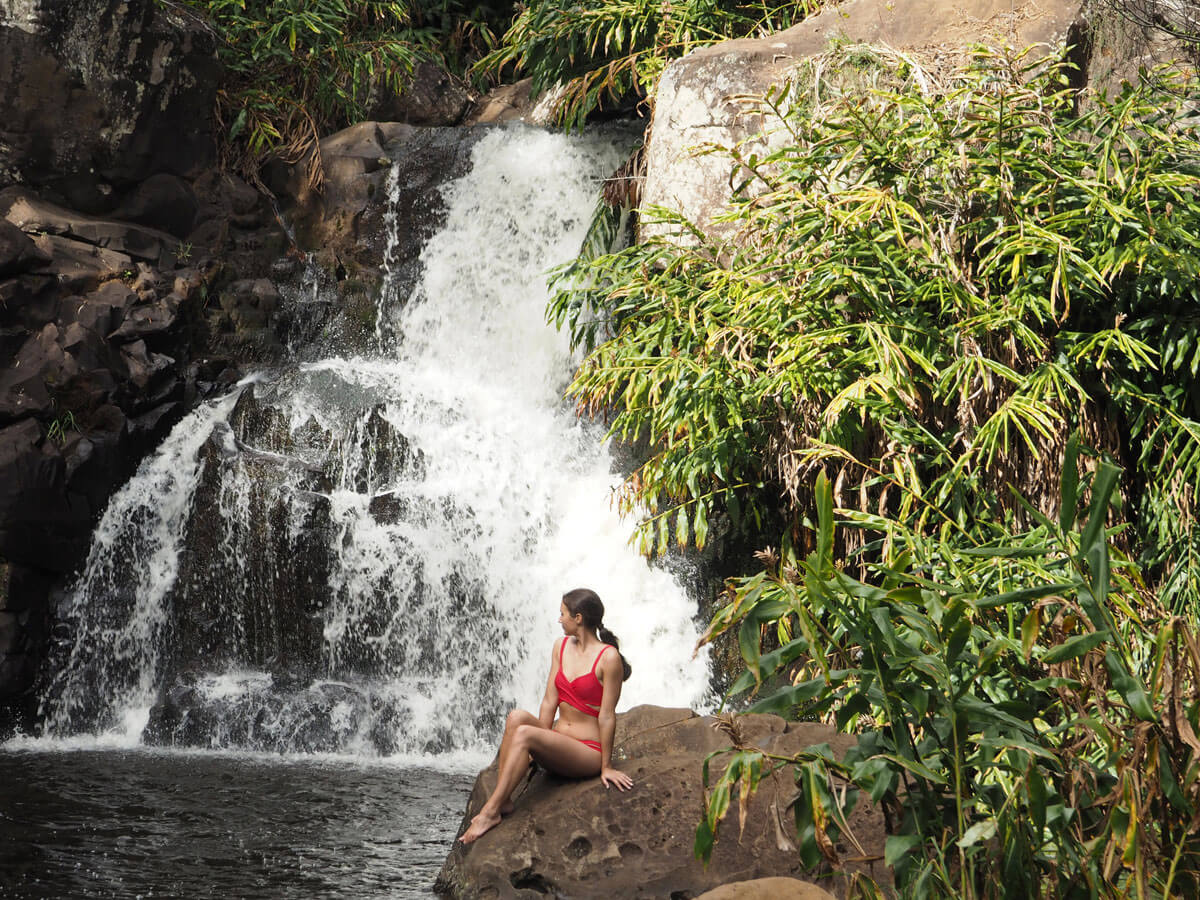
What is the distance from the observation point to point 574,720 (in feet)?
14.7

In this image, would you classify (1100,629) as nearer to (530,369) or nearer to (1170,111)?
(1170,111)

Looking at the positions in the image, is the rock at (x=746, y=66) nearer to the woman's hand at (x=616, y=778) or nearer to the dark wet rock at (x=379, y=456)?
the dark wet rock at (x=379, y=456)

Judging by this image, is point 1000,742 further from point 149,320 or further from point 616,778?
point 149,320

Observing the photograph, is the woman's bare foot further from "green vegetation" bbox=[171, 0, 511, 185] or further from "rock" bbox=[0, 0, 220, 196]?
"green vegetation" bbox=[171, 0, 511, 185]

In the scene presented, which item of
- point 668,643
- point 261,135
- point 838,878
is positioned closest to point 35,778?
point 668,643

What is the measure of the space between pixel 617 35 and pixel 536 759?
7.60 metres

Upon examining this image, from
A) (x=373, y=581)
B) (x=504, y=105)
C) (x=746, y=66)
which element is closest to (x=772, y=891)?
(x=373, y=581)

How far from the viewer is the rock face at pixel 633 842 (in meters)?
4.02

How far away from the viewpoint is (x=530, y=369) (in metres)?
10.9

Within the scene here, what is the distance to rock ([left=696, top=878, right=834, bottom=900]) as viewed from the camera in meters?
3.11

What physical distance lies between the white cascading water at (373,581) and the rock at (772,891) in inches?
192

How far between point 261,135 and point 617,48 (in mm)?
3808

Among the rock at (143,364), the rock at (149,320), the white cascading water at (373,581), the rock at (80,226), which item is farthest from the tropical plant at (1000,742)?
the rock at (80,226)

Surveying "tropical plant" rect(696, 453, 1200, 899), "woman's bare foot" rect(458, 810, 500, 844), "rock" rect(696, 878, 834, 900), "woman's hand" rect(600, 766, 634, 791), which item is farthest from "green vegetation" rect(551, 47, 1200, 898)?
"tropical plant" rect(696, 453, 1200, 899)
